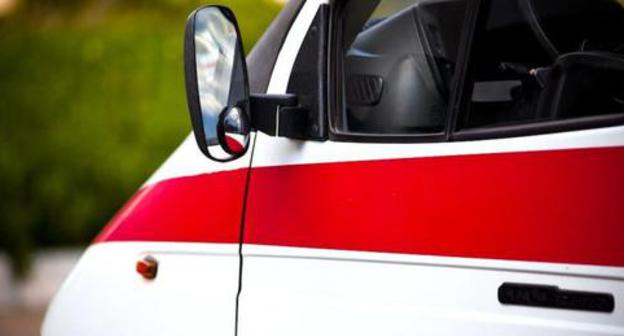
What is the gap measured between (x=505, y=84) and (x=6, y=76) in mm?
8233

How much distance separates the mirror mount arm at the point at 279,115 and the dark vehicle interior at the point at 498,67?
13cm

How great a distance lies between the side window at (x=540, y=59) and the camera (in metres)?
2.70

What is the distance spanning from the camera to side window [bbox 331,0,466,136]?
115 inches

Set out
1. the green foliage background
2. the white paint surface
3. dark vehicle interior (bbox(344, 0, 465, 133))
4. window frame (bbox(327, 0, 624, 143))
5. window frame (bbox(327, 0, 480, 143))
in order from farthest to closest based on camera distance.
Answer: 1. the green foliage background
2. the white paint surface
3. dark vehicle interior (bbox(344, 0, 465, 133))
4. window frame (bbox(327, 0, 480, 143))
5. window frame (bbox(327, 0, 624, 143))

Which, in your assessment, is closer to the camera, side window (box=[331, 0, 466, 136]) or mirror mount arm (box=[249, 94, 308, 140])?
side window (box=[331, 0, 466, 136])

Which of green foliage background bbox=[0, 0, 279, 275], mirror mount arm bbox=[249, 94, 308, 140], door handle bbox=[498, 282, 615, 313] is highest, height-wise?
mirror mount arm bbox=[249, 94, 308, 140]

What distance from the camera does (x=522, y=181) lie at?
260cm

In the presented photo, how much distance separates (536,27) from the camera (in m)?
2.89

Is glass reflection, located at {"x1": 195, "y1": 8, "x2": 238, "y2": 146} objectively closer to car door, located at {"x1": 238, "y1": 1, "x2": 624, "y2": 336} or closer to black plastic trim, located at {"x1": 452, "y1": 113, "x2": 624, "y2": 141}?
car door, located at {"x1": 238, "y1": 1, "x2": 624, "y2": 336}

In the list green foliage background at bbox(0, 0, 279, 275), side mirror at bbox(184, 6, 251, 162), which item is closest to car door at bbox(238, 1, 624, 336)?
side mirror at bbox(184, 6, 251, 162)

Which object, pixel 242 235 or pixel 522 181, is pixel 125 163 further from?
pixel 522 181

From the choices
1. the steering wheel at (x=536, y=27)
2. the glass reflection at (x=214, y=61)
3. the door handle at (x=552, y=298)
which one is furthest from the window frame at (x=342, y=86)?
the door handle at (x=552, y=298)

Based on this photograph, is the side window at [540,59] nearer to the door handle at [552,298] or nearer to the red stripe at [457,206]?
the red stripe at [457,206]

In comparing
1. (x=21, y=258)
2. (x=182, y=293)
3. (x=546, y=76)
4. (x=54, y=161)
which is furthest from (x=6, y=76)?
(x=546, y=76)
